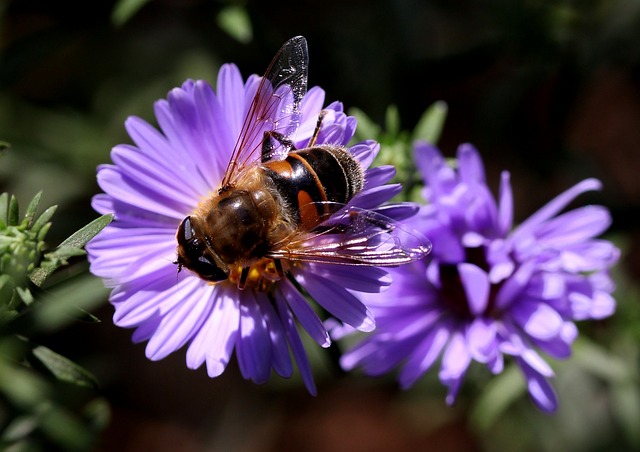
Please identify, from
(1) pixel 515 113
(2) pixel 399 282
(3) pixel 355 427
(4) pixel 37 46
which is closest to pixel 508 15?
(1) pixel 515 113

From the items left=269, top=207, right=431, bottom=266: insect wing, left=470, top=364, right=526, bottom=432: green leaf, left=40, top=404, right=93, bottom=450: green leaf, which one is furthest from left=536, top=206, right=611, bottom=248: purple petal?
left=40, top=404, right=93, bottom=450: green leaf

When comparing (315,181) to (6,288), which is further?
(315,181)

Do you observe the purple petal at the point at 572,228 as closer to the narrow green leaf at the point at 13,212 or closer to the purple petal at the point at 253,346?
the purple petal at the point at 253,346

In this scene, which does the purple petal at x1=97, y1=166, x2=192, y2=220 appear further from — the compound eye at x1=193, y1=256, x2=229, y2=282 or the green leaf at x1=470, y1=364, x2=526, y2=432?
the green leaf at x1=470, y1=364, x2=526, y2=432

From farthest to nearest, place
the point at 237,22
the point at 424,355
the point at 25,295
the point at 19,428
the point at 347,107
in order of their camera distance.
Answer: the point at 347,107 → the point at 237,22 → the point at 19,428 → the point at 424,355 → the point at 25,295

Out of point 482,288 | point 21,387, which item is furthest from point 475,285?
point 21,387

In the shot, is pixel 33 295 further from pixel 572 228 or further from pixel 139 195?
pixel 572 228

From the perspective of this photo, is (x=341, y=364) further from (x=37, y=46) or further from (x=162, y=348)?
(x=37, y=46)
